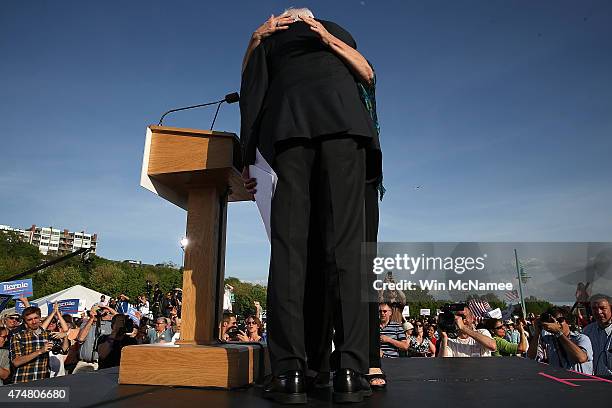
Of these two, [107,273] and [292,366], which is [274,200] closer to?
[292,366]

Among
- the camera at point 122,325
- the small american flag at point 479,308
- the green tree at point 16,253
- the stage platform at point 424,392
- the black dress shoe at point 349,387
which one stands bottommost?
the stage platform at point 424,392

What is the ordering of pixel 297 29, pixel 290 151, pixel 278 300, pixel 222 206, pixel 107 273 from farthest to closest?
pixel 107 273 → pixel 222 206 → pixel 297 29 → pixel 290 151 → pixel 278 300

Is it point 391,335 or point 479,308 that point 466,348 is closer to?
point 391,335

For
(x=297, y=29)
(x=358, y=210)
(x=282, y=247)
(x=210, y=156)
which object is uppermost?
(x=297, y=29)

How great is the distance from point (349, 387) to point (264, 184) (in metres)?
0.82

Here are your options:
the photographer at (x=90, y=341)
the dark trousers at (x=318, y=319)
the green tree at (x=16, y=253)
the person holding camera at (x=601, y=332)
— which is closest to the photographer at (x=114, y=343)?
the photographer at (x=90, y=341)

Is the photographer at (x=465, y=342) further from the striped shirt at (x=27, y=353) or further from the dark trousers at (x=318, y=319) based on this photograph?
the striped shirt at (x=27, y=353)

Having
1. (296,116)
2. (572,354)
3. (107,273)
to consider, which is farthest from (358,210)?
(107,273)

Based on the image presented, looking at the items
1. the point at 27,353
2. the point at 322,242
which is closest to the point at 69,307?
the point at 27,353

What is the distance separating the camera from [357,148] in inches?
67.5

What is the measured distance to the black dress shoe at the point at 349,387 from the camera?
137 centimetres

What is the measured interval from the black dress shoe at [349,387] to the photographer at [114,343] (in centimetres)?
517

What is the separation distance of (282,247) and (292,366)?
0.40 metres

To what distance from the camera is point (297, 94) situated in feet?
5.57
